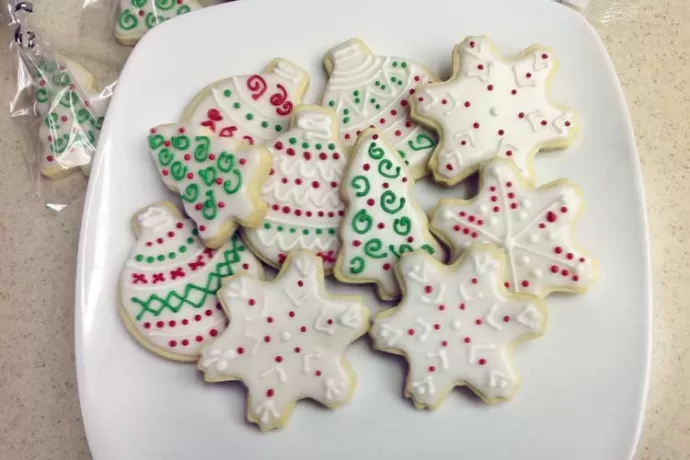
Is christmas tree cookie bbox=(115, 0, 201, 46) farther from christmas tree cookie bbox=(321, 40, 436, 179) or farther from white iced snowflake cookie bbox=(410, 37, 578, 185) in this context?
white iced snowflake cookie bbox=(410, 37, 578, 185)

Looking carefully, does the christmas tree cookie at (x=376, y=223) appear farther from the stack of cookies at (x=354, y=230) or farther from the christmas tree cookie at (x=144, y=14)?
the christmas tree cookie at (x=144, y=14)

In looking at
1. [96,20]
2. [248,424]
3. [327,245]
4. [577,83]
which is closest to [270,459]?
[248,424]

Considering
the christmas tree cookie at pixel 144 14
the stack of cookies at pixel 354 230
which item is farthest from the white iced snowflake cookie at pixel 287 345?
the christmas tree cookie at pixel 144 14

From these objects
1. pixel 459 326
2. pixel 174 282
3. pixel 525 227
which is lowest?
pixel 174 282

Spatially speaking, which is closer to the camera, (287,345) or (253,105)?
(287,345)

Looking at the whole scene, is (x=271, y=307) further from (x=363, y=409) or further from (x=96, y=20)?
(x=96, y=20)

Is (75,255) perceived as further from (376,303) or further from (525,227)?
(525,227)

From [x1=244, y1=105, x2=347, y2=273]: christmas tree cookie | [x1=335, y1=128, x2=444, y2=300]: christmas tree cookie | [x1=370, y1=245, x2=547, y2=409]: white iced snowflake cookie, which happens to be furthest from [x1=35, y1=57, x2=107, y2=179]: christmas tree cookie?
[x1=370, y1=245, x2=547, y2=409]: white iced snowflake cookie

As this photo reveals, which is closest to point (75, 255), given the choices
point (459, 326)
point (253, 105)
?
point (253, 105)
